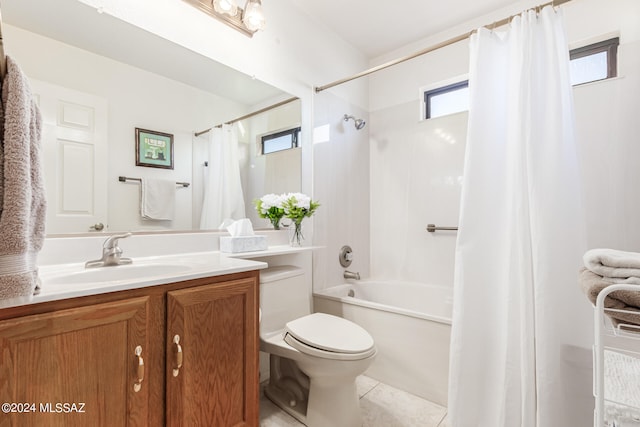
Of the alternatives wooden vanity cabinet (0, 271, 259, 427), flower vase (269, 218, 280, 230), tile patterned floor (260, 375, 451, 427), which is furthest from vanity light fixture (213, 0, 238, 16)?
tile patterned floor (260, 375, 451, 427)

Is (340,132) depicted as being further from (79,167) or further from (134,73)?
(79,167)

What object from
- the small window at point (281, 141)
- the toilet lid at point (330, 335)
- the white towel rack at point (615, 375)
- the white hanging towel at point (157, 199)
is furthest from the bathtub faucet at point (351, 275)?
the white towel rack at point (615, 375)

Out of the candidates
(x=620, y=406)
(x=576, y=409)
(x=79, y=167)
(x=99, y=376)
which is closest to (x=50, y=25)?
(x=79, y=167)

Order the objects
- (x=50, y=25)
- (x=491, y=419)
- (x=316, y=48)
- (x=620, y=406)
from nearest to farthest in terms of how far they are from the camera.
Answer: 1. (x=620, y=406)
2. (x=50, y=25)
3. (x=491, y=419)
4. (x=316, y=48)

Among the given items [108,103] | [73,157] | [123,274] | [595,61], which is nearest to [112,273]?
[123,274]

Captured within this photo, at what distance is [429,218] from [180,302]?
207 cm

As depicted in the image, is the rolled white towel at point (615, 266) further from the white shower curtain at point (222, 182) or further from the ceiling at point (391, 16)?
the ceiling at point (391, 16)

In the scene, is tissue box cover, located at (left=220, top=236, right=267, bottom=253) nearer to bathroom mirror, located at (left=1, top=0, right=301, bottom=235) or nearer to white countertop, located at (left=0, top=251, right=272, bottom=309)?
white countertop, located at (left=0, top=251, right=272, bottom=309)

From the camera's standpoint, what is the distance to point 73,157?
1211 mm

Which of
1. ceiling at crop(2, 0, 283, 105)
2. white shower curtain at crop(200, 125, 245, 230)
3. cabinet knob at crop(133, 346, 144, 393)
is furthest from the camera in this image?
white shower curtain at crop(200, 125, 245, 230)

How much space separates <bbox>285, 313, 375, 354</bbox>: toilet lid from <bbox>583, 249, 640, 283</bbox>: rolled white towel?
0.88 meters

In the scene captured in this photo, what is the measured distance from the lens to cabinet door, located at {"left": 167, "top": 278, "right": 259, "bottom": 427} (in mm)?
963

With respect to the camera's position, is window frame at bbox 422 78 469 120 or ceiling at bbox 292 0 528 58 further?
window frame at bbox 422 78 469 120

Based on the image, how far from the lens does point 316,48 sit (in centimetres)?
230
